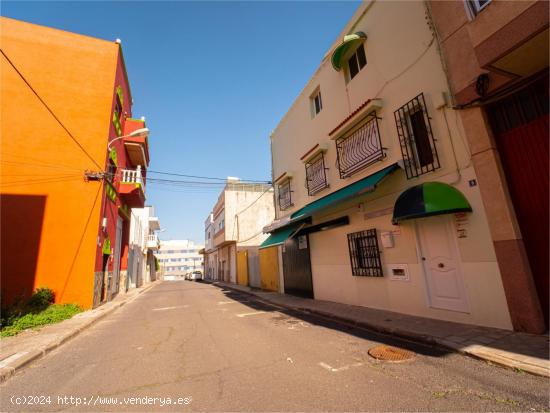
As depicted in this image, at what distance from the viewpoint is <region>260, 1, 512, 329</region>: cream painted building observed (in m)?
5.65

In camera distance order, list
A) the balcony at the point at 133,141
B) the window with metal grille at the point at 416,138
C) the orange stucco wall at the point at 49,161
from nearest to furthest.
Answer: the window with metal grille at the point at 416,138 < the orange stucco wall at the point at 49,161 < the balcony at the point at 133,141

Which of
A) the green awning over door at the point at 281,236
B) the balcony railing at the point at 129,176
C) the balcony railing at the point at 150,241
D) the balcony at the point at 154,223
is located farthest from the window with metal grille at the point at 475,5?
the balcony at the point at 154,223

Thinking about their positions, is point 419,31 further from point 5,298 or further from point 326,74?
point 5,298

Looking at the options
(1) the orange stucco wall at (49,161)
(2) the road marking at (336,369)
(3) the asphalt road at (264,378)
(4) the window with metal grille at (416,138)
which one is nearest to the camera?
(3) the asphalt road at (264,378)

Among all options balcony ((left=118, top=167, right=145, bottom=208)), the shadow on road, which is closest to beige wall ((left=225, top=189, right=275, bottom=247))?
balcony ((left=118, top=167, right=145, bottom=208))

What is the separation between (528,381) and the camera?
3.22m

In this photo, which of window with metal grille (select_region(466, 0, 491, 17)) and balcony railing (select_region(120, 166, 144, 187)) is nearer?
window with metal grille (select_region(466, 0, 491, 17))

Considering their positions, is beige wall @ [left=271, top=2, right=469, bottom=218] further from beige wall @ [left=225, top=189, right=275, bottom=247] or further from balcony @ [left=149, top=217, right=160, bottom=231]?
balcony @ [left=149, top=217, right=160, bottom=231]

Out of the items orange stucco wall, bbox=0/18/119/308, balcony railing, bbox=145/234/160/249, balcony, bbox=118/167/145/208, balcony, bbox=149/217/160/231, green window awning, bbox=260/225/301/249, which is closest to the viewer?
orange stucco wall, bbox=0/18/119/308

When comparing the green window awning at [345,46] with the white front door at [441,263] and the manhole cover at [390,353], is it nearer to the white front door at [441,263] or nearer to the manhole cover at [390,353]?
the white front door at [441,263]

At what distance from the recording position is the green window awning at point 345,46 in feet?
29.0

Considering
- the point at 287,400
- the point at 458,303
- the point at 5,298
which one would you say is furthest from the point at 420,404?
the point at 5,298

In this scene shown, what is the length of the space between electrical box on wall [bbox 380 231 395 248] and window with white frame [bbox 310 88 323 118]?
6.79 metres

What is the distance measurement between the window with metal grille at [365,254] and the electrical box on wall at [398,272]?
33 cm
